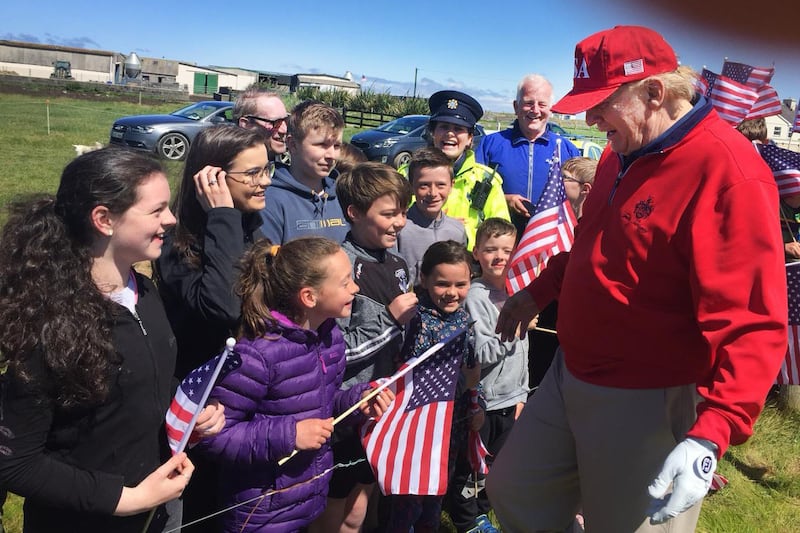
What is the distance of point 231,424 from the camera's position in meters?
2.47

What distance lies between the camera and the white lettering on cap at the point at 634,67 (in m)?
2.34

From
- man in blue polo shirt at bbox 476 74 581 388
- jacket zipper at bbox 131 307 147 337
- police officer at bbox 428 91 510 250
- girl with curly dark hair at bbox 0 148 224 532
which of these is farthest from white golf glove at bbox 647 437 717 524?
man in blue polo shirt at bbox 476 74 581 388

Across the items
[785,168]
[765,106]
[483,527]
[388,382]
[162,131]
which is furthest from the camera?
[162,131]

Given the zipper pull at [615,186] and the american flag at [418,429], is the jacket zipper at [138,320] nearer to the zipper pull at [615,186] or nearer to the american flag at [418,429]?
the american flag at [418,429]

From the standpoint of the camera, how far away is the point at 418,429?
3.00 m

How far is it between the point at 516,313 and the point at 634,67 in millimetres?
1248

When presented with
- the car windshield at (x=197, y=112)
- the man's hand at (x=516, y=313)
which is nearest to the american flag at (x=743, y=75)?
the man's hand at (x=516, y=313)

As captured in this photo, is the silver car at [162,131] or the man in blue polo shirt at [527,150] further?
the silver car at [162,131]

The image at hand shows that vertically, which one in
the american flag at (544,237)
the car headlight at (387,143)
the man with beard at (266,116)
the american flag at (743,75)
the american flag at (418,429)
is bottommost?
the american flag at (418,429)

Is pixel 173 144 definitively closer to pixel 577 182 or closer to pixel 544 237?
pixel 577 182

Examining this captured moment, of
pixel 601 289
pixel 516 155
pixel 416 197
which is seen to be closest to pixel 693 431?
pixel 601 289

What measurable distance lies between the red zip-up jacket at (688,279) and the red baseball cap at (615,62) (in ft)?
0.74

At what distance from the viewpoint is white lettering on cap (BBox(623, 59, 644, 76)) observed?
7.68 feet

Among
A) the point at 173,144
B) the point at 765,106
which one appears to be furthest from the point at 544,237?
the point at 173,144
